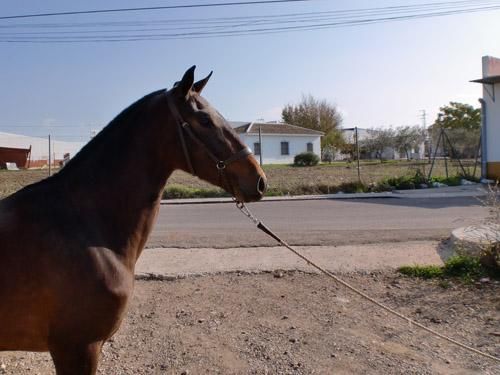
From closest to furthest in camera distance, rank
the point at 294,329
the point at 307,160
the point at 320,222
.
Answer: the point at 294,329 → the point at 320,222 → the point at 307,160

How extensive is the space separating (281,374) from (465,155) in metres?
35.9

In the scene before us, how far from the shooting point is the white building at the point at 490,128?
19719mm

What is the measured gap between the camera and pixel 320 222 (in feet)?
33.5

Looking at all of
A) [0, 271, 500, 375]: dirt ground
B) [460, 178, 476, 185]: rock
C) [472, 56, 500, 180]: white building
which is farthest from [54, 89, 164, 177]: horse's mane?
[472, 56, 500, 180]: white building

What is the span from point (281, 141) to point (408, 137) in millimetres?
18524

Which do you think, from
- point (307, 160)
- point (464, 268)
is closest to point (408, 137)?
point (307, 160)

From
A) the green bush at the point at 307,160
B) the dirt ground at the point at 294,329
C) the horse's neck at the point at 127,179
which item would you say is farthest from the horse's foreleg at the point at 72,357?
the green bush at the point at 307,160

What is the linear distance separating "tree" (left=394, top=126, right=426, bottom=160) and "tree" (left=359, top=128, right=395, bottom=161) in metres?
0.67

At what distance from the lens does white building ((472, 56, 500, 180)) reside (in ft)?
64.7

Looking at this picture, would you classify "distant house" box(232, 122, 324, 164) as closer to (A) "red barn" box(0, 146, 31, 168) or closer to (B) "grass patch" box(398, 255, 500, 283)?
(A) "red barn" box(0, 146, 31, 168)

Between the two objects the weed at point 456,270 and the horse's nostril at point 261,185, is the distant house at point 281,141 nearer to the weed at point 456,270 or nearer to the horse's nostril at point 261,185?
the weed at point 456,270

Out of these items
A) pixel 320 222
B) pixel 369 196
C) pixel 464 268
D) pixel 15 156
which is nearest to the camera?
pixel 464 268

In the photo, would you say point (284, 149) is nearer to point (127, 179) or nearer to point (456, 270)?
point (456, 270)

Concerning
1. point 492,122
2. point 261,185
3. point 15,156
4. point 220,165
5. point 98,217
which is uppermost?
point 15,156
